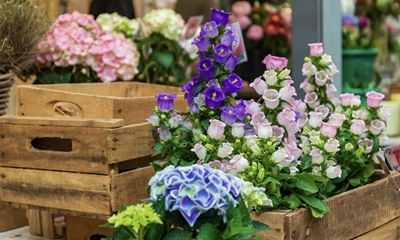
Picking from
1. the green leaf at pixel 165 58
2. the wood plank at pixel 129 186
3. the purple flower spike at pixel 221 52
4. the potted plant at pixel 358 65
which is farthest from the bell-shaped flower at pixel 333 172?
the potted plant at pixel 358 65

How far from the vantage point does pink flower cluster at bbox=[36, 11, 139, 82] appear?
2081mm

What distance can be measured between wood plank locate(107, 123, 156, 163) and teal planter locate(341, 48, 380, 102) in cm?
139

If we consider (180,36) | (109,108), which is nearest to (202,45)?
(109,108)

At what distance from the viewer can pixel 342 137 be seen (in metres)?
1.65

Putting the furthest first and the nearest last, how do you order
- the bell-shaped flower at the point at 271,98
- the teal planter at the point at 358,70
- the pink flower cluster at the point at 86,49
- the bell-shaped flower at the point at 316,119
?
the teal planter at the point at 358,70
the pink flower cluster at the point at 86,49
the bell-shaped flower at the point at 316,119
the bell-shaped flower at the point at 271,98

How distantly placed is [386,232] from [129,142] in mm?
700

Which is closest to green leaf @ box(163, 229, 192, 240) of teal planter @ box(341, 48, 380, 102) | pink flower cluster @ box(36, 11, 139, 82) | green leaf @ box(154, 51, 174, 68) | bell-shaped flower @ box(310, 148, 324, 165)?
bell-shaped flower @ box(310, 148, 324, 165)

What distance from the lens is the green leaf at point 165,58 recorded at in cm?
237

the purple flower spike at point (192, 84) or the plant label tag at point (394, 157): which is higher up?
the purple flower spike at point (192, 84)

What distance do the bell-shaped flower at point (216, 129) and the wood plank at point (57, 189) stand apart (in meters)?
0.31

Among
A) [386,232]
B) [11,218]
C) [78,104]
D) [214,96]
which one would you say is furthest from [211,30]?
[11,218]

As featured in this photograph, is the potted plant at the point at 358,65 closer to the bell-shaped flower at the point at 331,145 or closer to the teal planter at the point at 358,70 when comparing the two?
the teal planter at the point at 358,70

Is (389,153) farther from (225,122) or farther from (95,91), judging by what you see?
(95,91)

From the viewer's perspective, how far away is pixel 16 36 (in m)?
1.84
